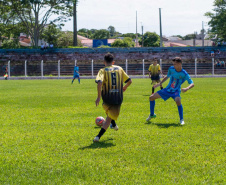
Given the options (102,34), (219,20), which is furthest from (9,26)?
(102,34)

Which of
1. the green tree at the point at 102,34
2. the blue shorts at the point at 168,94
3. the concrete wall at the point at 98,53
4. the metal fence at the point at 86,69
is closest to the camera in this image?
the blue shorts at the point at 168,94

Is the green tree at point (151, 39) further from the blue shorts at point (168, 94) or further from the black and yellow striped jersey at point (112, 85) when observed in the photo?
the black and yellow striped jersey at point (112, 85)

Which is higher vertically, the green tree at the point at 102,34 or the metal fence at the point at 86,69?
the green tree at the point at 102,34

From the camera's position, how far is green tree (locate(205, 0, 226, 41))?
57812 millimetres

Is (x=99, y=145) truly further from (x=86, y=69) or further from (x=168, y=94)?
(x=86, y=69)

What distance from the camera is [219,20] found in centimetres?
5806

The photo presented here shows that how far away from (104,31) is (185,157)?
446 feet

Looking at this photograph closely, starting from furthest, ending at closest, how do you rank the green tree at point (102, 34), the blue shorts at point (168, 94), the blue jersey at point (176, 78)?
1. the green tree at point (102, 34)
2. the blue shorts at point (168, 94)
3. the blue jersey at point (176, 78)

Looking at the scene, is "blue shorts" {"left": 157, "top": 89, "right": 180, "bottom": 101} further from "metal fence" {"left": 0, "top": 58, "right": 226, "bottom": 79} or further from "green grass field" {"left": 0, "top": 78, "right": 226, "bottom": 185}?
"metal fence" {"left": 0, "top": 58, "right": 226, "bottom": 79}

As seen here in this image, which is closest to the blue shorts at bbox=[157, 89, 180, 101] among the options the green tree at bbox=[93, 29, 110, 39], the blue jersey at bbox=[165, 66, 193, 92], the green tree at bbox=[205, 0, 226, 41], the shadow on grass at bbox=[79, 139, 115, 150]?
the blue jersey at bbox=[165, 66, 193, 92]

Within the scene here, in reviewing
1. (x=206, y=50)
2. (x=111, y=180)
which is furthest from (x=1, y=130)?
(x=206, y=50)

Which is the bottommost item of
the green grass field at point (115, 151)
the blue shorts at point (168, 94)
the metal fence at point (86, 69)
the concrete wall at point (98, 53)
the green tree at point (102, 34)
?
the green grass field at point (115, 151)

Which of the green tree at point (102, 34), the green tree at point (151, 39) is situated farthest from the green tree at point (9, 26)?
the green tree at point (102, 34)

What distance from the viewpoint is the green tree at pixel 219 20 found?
190 ft
